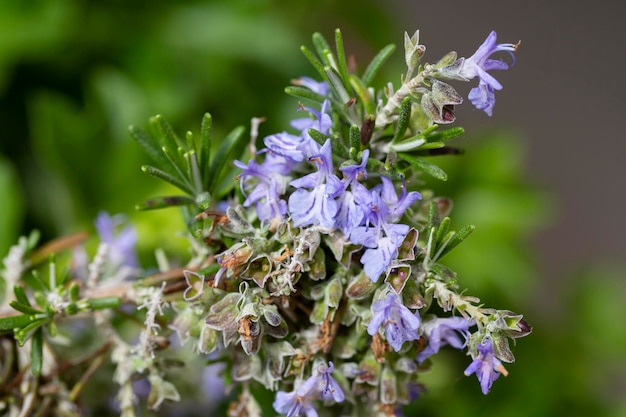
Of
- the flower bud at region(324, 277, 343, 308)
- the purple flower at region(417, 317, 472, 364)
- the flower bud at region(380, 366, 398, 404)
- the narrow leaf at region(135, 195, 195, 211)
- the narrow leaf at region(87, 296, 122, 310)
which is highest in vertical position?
the narrow leaf at region(135, 195, 195, 211)

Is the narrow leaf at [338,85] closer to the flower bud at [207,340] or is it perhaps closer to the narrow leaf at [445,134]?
the narrow leaf at [445,134]

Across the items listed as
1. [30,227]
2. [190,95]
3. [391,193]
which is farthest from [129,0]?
[391,193]

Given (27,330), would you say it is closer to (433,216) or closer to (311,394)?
(311,394)

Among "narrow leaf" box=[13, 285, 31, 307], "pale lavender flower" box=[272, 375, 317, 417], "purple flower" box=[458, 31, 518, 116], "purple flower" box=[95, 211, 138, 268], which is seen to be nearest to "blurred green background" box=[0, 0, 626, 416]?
"purple flower" box=[95, 211, 138, 268]

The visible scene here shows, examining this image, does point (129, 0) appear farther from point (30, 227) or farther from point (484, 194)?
point (484, 194)

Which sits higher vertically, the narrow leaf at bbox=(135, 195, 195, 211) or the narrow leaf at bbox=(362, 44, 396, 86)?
the narrow leaf at bbox=(362, 44, 396, 86)

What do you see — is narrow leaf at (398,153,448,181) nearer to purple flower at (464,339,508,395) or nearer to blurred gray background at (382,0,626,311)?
purple flower at (464,339,508,395)
